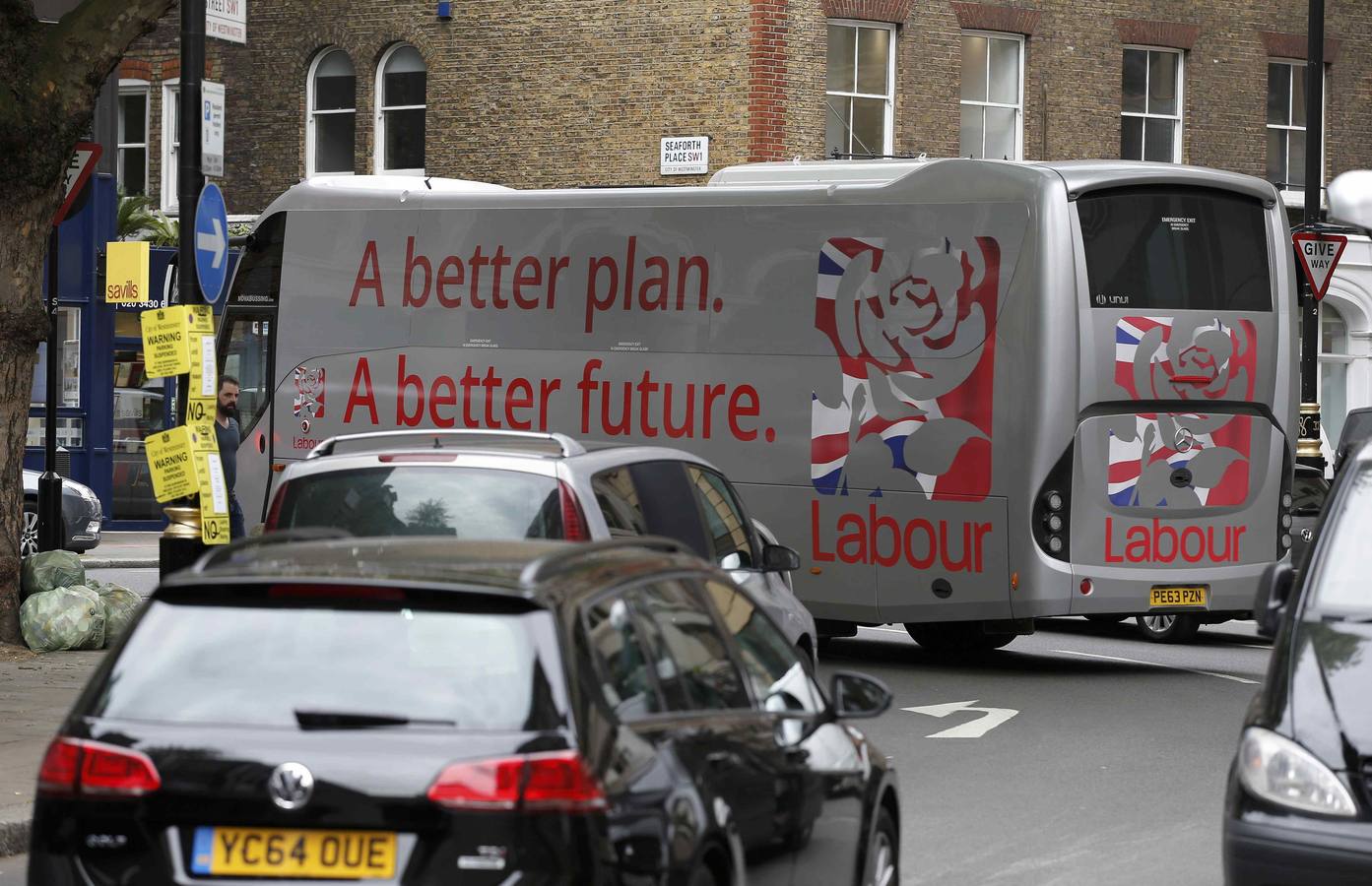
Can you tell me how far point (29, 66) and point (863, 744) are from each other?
9787 millimetres

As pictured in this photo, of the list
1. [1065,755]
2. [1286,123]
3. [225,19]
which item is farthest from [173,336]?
[1286,123]

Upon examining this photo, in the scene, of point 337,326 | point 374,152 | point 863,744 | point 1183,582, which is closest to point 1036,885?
point 863,744

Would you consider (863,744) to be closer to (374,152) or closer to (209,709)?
(209,709)

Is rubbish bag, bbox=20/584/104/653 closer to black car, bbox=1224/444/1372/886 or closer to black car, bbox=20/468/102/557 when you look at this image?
black car, bbox=20/468/102/557

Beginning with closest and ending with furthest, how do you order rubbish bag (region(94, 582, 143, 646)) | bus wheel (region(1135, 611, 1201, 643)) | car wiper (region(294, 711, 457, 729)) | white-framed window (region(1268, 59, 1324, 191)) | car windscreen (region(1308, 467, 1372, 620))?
car wiper (region(294, 711, 457, 729)) < car windscreen (region(1308, 467, 1372, 620)) < rubbish bag (region(94, 582, 143, 646)) < bus wheel (region(1135, 611, 1201, 643)) < white-framed window (region(1268, 59, 1324, 191))

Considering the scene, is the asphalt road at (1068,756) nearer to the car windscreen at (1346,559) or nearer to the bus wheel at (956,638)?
the bus wheel at (956,638)

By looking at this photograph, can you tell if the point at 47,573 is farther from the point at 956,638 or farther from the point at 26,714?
the point at 956,638

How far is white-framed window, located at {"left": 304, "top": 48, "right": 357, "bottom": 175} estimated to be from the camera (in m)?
31.8

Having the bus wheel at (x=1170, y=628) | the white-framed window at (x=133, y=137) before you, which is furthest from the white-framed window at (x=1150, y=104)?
the white-framed window at (x=133, y=137)

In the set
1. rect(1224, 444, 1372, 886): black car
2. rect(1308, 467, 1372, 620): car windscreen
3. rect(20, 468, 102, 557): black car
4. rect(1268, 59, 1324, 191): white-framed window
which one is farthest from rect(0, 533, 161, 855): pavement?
rect(1268, 59, 1324, 191): white-framed window

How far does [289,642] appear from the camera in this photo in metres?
4.98

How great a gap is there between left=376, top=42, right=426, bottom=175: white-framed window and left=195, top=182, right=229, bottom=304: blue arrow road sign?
16101 millimetres

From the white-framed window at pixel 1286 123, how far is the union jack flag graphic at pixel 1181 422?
1759 centimetres

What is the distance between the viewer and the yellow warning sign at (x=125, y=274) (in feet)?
92.7
